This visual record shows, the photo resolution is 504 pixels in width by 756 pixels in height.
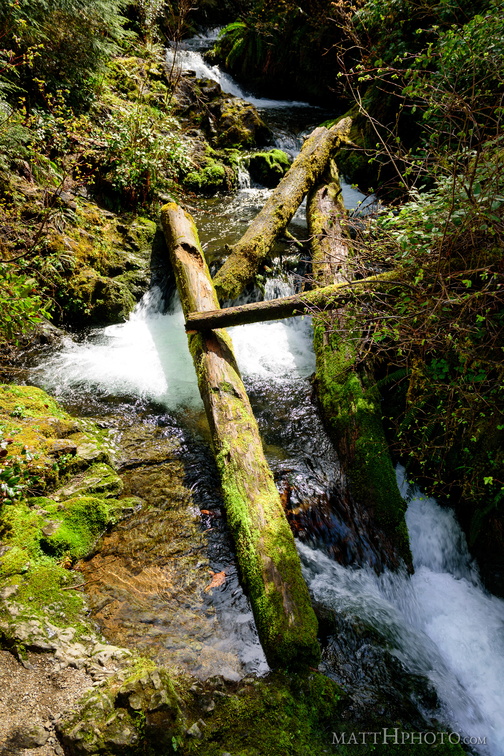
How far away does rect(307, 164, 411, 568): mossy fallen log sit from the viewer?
389 centimetres

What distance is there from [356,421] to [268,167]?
868 cm

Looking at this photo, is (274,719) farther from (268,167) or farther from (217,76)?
(217,76)

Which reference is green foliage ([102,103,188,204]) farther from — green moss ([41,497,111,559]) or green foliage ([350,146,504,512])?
green moss ([41,497,111,559])

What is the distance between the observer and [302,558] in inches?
139

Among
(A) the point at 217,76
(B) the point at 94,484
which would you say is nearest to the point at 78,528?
(B) the point at 94,484

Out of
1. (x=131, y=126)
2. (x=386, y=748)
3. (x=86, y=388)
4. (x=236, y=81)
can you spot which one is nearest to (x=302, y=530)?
(x=386, y=748)

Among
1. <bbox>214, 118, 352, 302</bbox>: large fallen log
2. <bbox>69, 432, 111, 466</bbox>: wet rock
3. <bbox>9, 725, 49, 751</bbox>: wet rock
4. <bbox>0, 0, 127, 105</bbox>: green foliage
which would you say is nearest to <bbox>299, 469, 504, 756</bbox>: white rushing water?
<bbox>9, 725, 49, 751</bbox>: wet rock

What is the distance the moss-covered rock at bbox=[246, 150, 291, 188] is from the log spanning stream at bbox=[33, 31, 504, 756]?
674cm

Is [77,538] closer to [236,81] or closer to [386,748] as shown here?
[386,748]

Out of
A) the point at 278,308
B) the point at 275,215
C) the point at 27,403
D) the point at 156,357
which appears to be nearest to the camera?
the point at 27,403

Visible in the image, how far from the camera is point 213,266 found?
23.3 feet

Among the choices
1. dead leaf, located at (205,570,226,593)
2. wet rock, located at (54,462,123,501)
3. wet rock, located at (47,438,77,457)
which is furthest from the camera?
wet rock, located at (47,438,77,457)

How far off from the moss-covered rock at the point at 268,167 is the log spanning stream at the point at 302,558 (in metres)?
6.74

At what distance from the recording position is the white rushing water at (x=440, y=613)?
120 inches
